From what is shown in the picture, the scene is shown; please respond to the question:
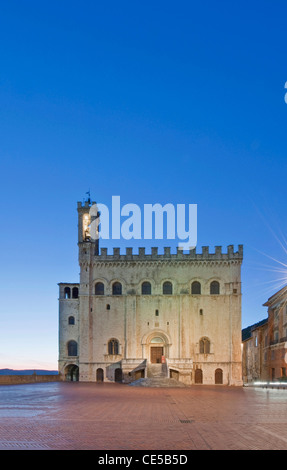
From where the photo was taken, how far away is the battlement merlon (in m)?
54.1

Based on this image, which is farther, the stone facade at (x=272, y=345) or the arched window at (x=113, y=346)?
the arched window at (x=113, y=346)

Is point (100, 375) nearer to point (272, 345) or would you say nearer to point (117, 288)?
point (117, 288)

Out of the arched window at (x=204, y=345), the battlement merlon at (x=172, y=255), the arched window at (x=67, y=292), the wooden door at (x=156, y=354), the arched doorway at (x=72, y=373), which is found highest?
the battlement merlon at (x=172, y=255)

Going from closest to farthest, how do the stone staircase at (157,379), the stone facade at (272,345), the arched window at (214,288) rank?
1. the stone staircase at (157,379)
2. the stone facade at (272,345)
3. the arched window at (214,288)

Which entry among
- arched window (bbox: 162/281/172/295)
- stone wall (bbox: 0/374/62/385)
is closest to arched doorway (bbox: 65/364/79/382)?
stone wall (bbox: 0/374/62/385)

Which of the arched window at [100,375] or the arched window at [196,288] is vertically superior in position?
the arched window at [196,288]

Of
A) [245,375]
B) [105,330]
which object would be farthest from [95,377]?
[245,375]

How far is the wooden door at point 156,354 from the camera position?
5316 cm

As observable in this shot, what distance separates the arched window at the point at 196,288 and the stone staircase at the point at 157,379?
8.51 m

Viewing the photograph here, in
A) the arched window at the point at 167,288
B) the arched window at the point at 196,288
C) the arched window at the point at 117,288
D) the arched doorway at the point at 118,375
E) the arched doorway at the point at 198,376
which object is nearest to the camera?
the arched doorway at the point at 198,376

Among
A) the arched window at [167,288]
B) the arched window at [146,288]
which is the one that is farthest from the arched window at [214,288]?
the arched window at [146,288]

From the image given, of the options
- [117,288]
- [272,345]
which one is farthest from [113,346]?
[272,345]

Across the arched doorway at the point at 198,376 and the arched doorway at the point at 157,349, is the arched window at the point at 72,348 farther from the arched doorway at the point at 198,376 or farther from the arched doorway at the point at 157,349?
the arched doorway at the point at 198,376
